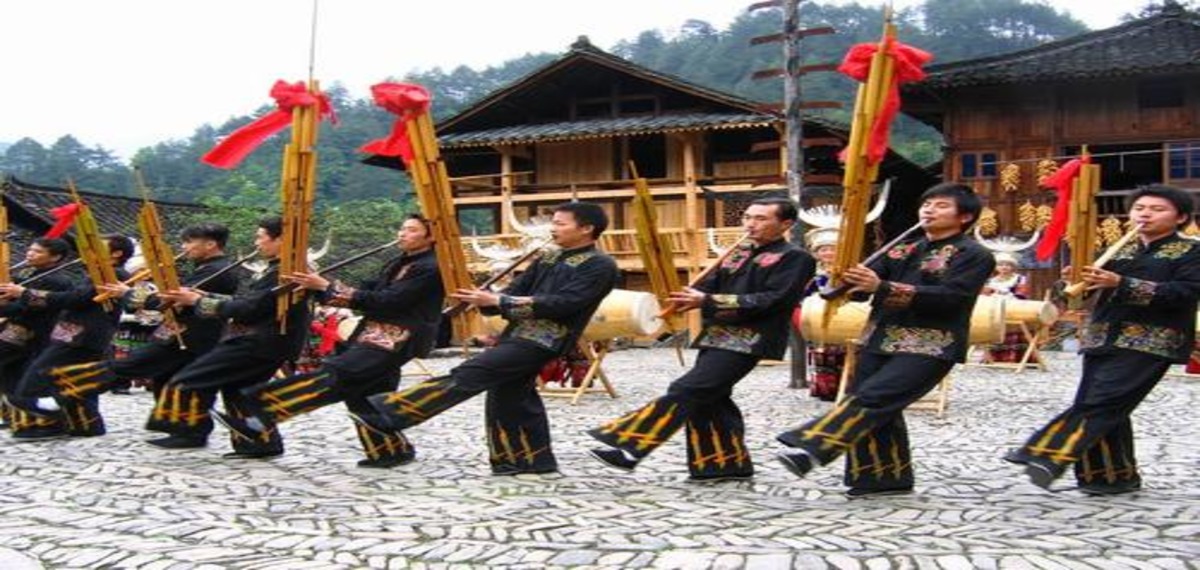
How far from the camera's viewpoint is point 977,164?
2041 centimetres

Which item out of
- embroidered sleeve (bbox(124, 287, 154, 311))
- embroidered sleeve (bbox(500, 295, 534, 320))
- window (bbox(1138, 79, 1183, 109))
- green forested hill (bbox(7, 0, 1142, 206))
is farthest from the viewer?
green forested hill (bbox(7, 0, 1142, 206))

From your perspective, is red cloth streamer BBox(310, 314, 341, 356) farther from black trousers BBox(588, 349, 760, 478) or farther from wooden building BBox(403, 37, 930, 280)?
black trousers BBox(588, 349, 760, 478)

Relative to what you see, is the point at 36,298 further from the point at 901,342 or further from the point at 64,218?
the point at 901,342

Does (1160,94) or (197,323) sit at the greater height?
(1160,94)

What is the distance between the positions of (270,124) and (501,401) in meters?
2.03

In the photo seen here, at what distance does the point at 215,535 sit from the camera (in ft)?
15.1

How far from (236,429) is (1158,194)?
5096mm

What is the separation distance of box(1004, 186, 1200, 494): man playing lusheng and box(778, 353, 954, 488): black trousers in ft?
1.66

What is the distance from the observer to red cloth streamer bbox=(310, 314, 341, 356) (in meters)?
13.3

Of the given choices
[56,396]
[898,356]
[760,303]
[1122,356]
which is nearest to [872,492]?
[898,356]

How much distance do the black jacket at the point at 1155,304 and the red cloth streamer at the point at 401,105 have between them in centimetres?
344

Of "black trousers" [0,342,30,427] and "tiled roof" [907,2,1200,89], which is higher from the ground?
"tiled roof" [907,2,1200,89]

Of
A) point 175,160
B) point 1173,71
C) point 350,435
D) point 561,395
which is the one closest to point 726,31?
point 175,160

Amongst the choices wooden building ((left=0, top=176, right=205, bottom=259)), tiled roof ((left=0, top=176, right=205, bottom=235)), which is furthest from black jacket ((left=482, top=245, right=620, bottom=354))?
tiled roof ((left=0, top=176, right=205, bottom=235))
